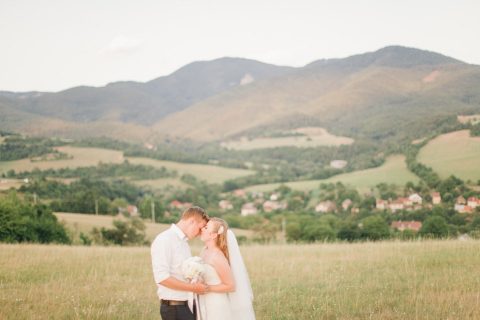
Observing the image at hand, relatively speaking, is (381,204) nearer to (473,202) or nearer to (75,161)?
(473,202)

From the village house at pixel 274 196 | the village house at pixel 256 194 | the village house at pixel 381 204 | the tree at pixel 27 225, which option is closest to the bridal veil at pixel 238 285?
the tree at pixel 27 225

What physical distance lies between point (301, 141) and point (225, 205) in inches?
3061

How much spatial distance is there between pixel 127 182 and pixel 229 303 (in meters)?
94.7

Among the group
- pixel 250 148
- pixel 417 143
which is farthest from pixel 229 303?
pixel 250 148

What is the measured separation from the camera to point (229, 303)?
5551mm

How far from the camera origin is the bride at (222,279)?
5.36 metres

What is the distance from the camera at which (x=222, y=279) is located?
539cm

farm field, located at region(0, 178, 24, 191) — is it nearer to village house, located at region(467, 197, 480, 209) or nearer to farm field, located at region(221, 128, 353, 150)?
village house, located at region(467, 197, 480, 209)

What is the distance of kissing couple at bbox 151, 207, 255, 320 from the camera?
5312mm


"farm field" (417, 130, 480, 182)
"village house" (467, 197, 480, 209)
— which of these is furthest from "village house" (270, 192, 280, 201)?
"village house" (467, 197, 480, 209)

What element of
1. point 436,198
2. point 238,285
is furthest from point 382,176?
point 238,285

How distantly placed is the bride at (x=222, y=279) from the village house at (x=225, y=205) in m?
69.6

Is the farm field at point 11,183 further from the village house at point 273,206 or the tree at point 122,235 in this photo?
the tree at point 122,235

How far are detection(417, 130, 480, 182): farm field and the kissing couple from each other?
4585 centimetres
